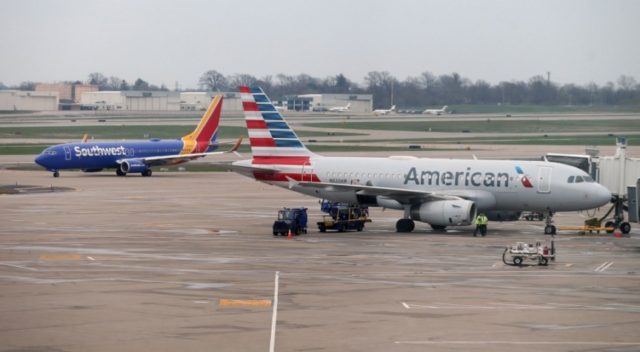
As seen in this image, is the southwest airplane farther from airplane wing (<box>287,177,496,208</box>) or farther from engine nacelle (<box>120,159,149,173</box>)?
airplane wing (<box>287,177,496,208</box>)

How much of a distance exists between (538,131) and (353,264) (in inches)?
5330

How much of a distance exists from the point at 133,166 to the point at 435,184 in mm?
47895

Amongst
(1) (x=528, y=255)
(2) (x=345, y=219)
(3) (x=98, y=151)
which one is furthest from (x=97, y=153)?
(1) (x=528, y=255)

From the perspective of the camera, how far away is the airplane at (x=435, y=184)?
5612cm

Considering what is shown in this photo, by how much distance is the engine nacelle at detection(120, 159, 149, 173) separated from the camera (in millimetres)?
100188

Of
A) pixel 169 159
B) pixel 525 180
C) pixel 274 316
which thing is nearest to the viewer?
pixel 274 316

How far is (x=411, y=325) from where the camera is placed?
29203mm

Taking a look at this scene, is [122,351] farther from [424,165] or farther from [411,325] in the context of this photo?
[424,165]

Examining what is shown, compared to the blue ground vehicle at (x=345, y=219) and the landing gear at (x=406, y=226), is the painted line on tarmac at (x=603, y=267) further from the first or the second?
the blue ground vehicle at (x=345, y=219)

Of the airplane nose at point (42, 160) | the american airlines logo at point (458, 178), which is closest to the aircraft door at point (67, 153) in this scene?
the airplane nose at point (42, 160)

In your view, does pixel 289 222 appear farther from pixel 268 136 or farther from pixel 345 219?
pixel 268 136

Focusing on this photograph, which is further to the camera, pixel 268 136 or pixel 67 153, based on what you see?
pixel 67 153

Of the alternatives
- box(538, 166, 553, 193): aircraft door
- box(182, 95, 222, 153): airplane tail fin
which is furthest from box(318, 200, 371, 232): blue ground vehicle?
box(182, 95, 222, 153): airplane tail fin

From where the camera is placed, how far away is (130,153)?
101 meters
